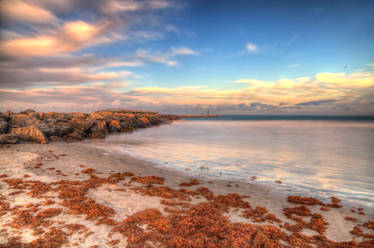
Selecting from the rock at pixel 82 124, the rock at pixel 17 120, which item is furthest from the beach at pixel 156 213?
the rock at pixel 82 124

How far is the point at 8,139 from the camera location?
11.4m

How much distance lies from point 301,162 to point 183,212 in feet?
29.0

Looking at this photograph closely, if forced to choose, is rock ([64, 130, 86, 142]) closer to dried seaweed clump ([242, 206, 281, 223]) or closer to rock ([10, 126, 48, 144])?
rock ([10, 126, 48, 144])

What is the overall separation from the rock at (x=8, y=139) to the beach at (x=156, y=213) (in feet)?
17.9

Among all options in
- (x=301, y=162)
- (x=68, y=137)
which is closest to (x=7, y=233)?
(x=301, y=162)

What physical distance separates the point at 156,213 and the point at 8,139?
1215 centimetres

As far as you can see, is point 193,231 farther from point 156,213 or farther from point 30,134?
point 30,134

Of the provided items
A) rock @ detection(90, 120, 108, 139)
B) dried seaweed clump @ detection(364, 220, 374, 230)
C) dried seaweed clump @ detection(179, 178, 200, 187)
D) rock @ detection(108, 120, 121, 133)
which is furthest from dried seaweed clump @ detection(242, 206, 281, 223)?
rock @ detection(108, 120, 121, 133)

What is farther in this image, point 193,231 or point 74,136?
point 74,136

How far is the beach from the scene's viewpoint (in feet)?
11.5

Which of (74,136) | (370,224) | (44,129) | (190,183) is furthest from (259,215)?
(74,136)

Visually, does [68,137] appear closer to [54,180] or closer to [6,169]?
[6,169]

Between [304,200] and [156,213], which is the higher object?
[156,213]

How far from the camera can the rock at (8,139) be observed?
11.2 metres
